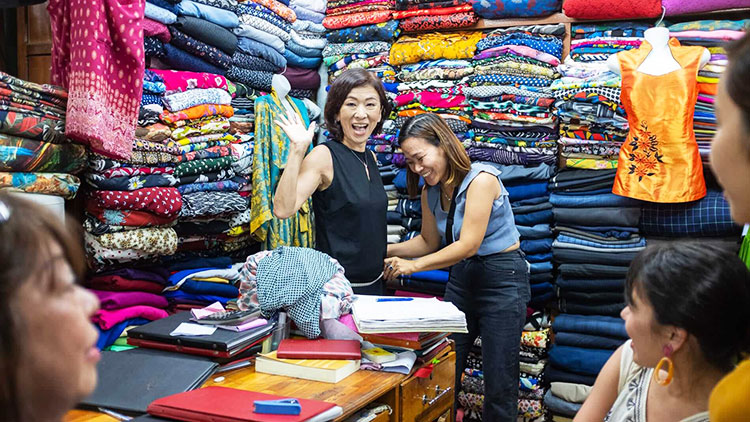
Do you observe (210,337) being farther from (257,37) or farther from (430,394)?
(257,37)

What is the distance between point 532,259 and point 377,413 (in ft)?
6.23

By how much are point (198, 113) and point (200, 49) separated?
327mm

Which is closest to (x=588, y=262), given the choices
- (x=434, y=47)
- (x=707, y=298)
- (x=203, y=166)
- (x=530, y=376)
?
(x=530, y=376)

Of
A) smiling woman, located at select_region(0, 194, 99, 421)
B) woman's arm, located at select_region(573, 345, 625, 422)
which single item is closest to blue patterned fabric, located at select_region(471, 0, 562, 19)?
woman's arm, located at select_region(573, 345, 625, 422)

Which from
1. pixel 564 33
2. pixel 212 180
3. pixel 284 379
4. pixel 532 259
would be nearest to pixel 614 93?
pixel 564 33

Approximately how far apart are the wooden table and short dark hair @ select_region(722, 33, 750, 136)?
1.08m

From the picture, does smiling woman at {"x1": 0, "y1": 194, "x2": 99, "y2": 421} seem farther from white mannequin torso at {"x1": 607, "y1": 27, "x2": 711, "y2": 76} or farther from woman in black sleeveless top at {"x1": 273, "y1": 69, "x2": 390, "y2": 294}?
white mannequin torso at {"x1": 607, "y1": 27, "x2": 711, "y2": 76}

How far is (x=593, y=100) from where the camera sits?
10.7ft

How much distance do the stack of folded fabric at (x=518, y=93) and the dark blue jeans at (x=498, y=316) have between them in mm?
890

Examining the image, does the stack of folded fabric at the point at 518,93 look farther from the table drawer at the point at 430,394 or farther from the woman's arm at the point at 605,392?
the woman's arm at the point at 605,392

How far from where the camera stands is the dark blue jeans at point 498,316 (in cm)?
272

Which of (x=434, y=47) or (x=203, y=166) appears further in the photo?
(x=434, y=47)

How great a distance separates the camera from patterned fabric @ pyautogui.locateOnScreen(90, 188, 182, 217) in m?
2.60

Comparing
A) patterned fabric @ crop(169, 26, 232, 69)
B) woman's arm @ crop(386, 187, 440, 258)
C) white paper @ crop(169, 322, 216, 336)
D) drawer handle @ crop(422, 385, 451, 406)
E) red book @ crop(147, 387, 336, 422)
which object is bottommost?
drawer handle @ crop(422, 385, 451, 406)
